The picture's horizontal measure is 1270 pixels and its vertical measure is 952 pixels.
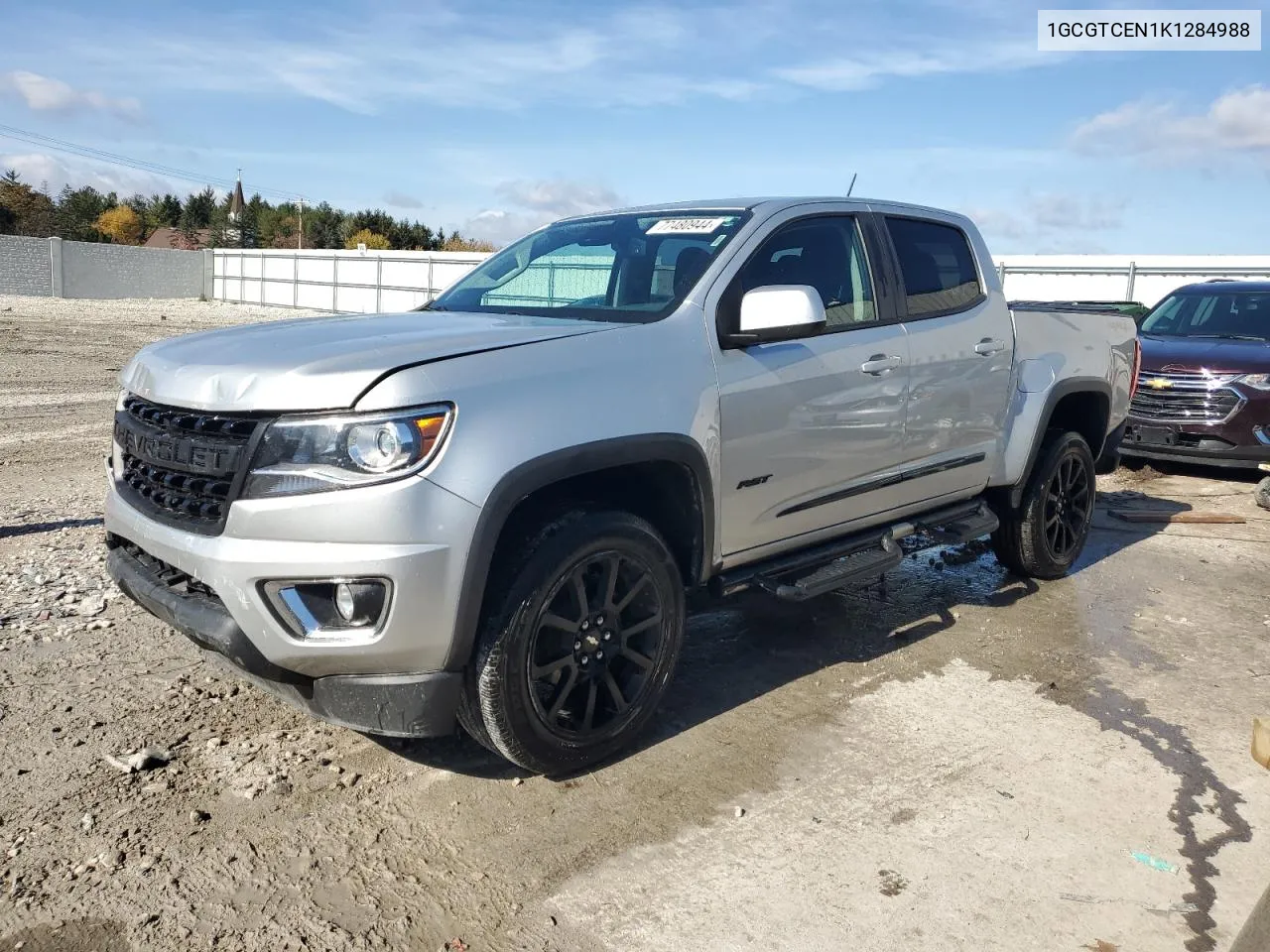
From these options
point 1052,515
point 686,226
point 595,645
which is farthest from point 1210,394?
point 595,645

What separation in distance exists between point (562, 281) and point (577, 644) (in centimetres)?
169

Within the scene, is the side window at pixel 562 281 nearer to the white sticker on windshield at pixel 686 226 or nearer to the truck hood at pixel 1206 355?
the white sticker on windshield at pixel 686 226

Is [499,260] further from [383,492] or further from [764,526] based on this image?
[383,492]

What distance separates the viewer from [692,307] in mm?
3818

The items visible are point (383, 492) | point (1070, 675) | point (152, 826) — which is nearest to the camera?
point (383, 492)

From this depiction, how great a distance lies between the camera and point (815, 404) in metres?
4.15

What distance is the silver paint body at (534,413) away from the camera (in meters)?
2.97

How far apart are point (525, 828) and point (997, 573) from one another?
161 inches

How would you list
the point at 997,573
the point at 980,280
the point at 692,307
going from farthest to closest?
1. the point at 997,573
2. the point at 980,280
3. the point at 692,307

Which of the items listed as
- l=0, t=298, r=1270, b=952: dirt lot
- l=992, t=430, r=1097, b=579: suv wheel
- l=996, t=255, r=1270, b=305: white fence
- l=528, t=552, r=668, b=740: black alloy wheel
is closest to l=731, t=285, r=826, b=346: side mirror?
l=528, t=552, r=668, b=740: black alloy wheel

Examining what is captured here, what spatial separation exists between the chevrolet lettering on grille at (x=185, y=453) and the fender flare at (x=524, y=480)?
747 mm

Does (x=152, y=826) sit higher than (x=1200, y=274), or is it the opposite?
(x=1200, y=274)

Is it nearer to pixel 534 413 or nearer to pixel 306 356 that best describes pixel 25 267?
pixel 306 356

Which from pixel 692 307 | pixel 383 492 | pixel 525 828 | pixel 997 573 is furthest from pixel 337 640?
pixel 997 573
